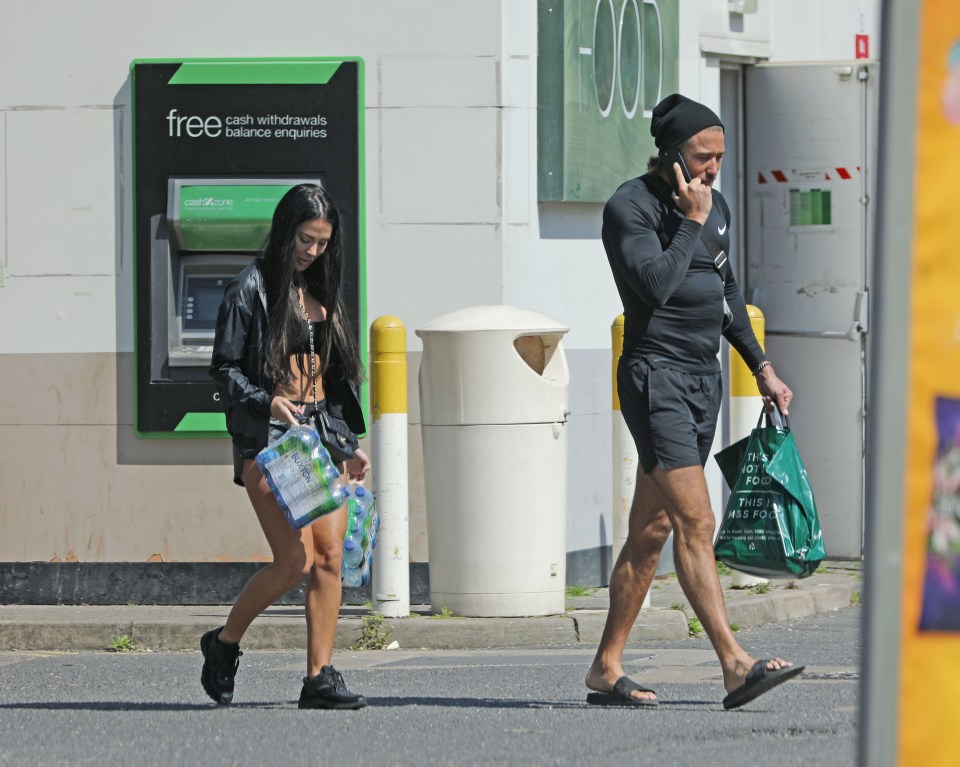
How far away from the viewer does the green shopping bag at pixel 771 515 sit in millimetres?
5965

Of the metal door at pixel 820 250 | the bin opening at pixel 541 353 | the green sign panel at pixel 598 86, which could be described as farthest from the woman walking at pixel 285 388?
the metal door at pixel 820 250

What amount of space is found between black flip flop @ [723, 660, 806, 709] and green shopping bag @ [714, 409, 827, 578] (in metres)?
0.55

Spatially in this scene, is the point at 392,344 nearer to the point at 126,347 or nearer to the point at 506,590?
the point at 506,590

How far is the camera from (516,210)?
29.4 ft

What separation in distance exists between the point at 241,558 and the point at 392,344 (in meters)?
1.68

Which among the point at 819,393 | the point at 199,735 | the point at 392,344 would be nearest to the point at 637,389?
the point at 199,735

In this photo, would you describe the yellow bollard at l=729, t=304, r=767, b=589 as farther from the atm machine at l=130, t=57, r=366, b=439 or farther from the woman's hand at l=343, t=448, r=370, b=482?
the woman's hand at l=343, t=448, r=370, b=482

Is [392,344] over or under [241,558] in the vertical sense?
over

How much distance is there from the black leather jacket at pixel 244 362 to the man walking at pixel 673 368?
1.12 metres

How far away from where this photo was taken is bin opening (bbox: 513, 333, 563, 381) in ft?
26.5

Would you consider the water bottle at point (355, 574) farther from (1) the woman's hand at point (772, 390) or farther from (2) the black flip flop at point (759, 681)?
(1) the woman's hand at point (772, 390)

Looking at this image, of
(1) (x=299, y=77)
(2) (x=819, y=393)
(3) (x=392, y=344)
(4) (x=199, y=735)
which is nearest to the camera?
(4) (x=199, y=735)

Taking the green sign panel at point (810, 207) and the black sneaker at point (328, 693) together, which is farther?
the green sign panel at point (810, 207)

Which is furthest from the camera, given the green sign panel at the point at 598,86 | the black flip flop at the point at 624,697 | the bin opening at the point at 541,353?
the green sign panel at the point at 598,86
